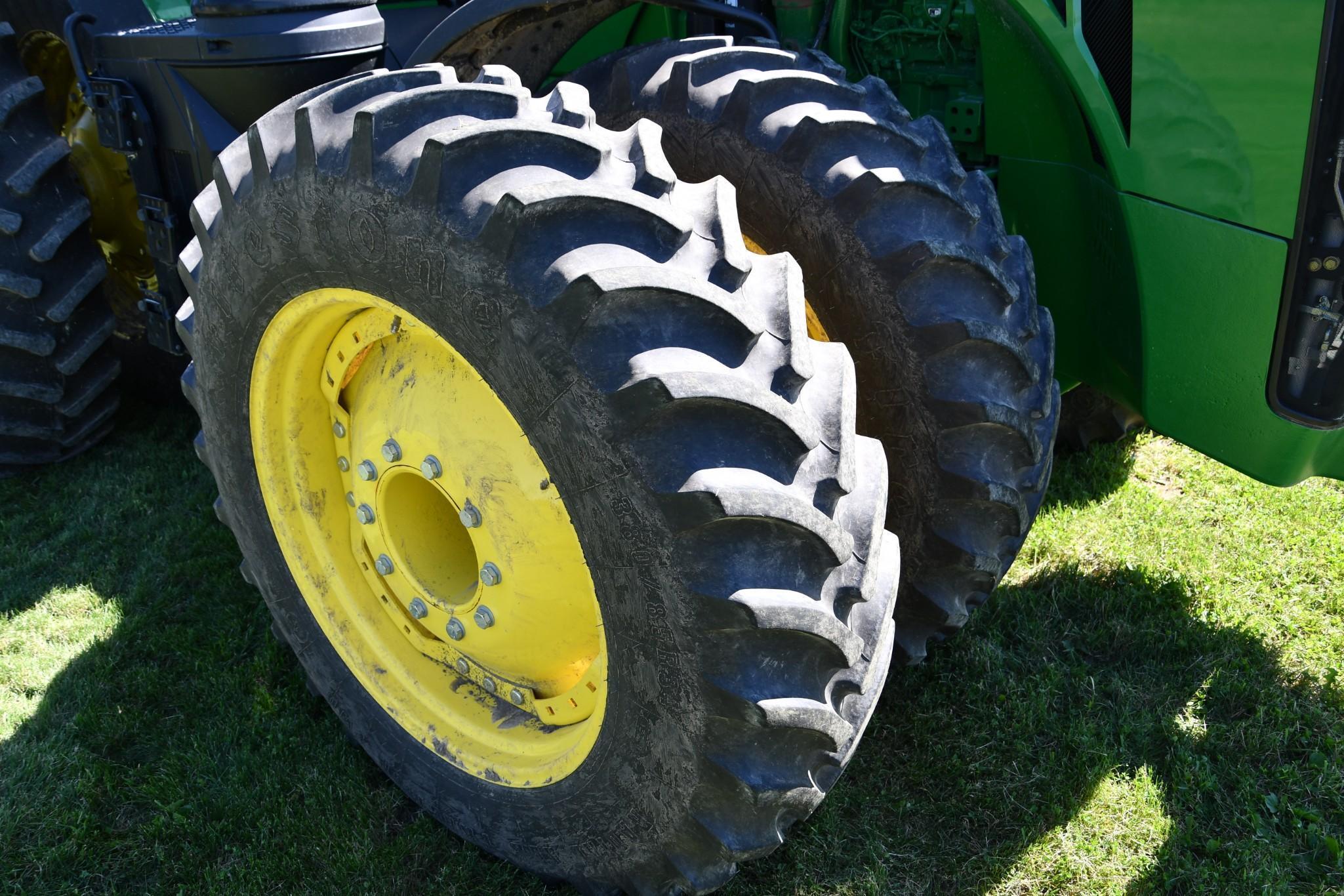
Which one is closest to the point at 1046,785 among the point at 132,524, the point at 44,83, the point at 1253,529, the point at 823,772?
the point at 823,772

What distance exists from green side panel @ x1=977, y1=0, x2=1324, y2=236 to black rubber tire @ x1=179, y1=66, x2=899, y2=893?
0.77 meters

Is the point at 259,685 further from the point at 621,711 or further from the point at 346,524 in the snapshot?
the point at 621,711

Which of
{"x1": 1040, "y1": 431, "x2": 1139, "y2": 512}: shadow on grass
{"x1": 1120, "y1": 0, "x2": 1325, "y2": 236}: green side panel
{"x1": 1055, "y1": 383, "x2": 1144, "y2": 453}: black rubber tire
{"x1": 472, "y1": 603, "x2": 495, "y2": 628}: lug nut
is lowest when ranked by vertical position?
{"x1": 1040, "y1": 431, "x2": 1139, "y2": 512}: shadow on grass

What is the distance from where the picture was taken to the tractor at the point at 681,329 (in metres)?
1.59

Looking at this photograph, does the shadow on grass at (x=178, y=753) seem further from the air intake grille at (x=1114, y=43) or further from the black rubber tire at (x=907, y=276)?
the air intake grille at (x=1114, y=43)

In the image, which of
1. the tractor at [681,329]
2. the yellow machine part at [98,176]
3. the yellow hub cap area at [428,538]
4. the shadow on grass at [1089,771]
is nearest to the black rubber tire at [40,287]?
the yellow machine part at [98,176]

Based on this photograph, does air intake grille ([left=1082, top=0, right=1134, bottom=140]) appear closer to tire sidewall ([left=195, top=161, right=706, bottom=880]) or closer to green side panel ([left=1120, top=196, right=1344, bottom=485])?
green side panel ([left=1120, top=196, right=1344, bottom=485])

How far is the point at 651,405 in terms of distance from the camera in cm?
152

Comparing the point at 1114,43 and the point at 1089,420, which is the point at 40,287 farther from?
the point at 1089,420

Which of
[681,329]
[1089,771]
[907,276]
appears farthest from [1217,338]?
[681,329]

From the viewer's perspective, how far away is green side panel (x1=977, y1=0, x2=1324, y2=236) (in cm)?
177

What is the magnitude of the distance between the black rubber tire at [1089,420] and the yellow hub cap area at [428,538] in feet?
6.07

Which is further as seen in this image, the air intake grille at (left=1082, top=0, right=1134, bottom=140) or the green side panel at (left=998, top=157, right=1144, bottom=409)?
the green side panel at (left=998, top=157, right=1144, bottom=409)

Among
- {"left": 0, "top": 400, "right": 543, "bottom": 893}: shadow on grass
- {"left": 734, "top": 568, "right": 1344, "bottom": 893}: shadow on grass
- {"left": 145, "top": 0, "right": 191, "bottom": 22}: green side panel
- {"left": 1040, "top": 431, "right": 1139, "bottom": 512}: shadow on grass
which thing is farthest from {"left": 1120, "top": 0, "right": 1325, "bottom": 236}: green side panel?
{"left": 145, "top": 0, "right": 191, "bottom": 22}: green side panel
